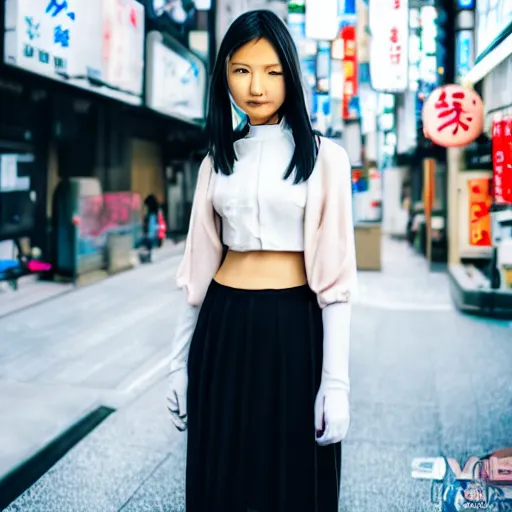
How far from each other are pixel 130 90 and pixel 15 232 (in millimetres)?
3058

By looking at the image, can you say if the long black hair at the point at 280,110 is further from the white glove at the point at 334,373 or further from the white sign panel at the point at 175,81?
the white sign panel at the point at 175,81

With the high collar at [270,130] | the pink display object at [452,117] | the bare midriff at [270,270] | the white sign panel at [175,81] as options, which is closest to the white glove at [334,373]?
the bare midriff at [270,270]

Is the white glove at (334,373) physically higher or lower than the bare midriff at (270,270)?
lower

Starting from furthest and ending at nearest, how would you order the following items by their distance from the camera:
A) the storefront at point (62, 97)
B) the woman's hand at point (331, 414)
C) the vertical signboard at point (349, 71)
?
the vertical signboard at point (349, 71) → the storefront at point (62, 97) → the woman's hand at point (331, 414)

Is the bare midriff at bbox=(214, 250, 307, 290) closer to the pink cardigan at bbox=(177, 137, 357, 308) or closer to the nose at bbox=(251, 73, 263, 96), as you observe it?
the pink cardigan at bbox=(177, 137, 357, 308)

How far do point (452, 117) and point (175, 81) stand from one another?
663cm

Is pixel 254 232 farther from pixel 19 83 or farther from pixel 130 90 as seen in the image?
pixel 130 90

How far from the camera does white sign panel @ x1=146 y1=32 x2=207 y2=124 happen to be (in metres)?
10.4

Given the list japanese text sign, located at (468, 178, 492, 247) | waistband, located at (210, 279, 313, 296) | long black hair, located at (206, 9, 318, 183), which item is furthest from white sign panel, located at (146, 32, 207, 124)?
waistband, located at (210, 279, 313, 296)

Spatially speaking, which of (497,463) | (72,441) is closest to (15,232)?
(72,441)

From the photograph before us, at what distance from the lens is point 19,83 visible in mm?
8016

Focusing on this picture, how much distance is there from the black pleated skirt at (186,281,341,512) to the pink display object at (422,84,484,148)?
4.70 m

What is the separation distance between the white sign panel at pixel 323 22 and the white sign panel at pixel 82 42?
2622 mm

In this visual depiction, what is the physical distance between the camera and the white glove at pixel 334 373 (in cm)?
189
